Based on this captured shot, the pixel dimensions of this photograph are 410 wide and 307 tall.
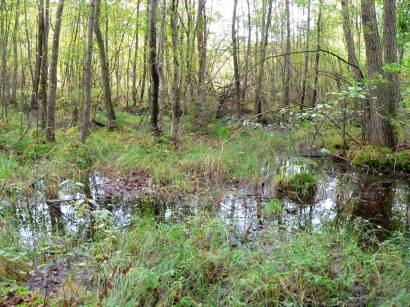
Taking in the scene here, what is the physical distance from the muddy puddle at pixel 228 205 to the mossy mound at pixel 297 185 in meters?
0.17

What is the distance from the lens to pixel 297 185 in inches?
272

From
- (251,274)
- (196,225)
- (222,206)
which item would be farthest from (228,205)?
(251,274)

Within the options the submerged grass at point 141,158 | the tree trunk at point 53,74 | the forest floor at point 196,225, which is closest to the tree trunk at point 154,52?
the submerged grass at point 141,158

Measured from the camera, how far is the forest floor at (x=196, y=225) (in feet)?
10.4

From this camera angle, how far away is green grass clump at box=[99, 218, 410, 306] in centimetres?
305

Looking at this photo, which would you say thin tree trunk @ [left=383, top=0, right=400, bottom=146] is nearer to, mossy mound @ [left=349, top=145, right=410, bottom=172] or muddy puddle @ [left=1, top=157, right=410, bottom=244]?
mossy mound @ [left=349, top=145, right=410, bottom=172]

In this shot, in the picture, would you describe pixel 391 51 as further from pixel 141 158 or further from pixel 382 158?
pixel 141 158

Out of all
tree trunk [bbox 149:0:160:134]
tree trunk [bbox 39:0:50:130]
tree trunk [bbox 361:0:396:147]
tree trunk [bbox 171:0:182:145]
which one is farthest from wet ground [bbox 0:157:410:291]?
tree trunk [bbox 39:0:50:130]

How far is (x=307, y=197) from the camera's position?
→ 6688 mm

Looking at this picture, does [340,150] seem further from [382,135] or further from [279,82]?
[279,82]

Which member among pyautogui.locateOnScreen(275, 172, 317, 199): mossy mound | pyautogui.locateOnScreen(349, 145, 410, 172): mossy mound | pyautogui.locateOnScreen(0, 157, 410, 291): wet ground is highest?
pyautogui.locateOnScreen(349, 145, 410, 172): mossy mound

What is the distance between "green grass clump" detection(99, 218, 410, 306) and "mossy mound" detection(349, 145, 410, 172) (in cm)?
494

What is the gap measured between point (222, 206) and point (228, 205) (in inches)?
5.6

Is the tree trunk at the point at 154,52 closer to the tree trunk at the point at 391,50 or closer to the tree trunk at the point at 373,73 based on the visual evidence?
the tree trunk at the point at 373,73
